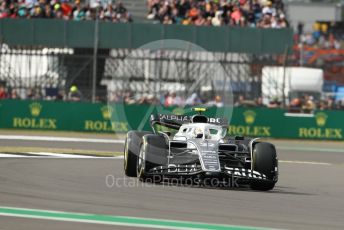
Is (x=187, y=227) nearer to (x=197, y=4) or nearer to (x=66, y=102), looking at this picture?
(x=66, y=102)

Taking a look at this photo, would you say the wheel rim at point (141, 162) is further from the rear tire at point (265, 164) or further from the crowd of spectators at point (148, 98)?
the crowd of spectators at point (148, 98)

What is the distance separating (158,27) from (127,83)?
3632 mm

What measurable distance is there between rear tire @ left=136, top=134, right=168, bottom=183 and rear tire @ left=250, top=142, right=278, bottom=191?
1414 millimetres

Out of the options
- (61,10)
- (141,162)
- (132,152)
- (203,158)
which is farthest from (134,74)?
(203,158)

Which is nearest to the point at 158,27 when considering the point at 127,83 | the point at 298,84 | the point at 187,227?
the point at 127,83

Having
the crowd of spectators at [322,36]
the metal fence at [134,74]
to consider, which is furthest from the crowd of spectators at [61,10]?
the crowd of spectators at [322,36]

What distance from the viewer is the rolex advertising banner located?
28.8m

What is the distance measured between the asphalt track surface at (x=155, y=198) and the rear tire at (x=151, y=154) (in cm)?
26

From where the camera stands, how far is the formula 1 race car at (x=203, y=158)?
1335 centimetres

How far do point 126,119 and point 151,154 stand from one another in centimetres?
1520

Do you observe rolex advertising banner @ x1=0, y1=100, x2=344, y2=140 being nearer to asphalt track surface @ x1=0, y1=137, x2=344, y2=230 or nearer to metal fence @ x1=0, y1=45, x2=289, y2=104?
metal fence @ x1=0, y1=45, x2=289, y2=104

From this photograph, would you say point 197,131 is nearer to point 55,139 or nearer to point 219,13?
point 55,139

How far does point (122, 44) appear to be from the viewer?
105ft

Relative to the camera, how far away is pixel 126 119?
94.5 feet
